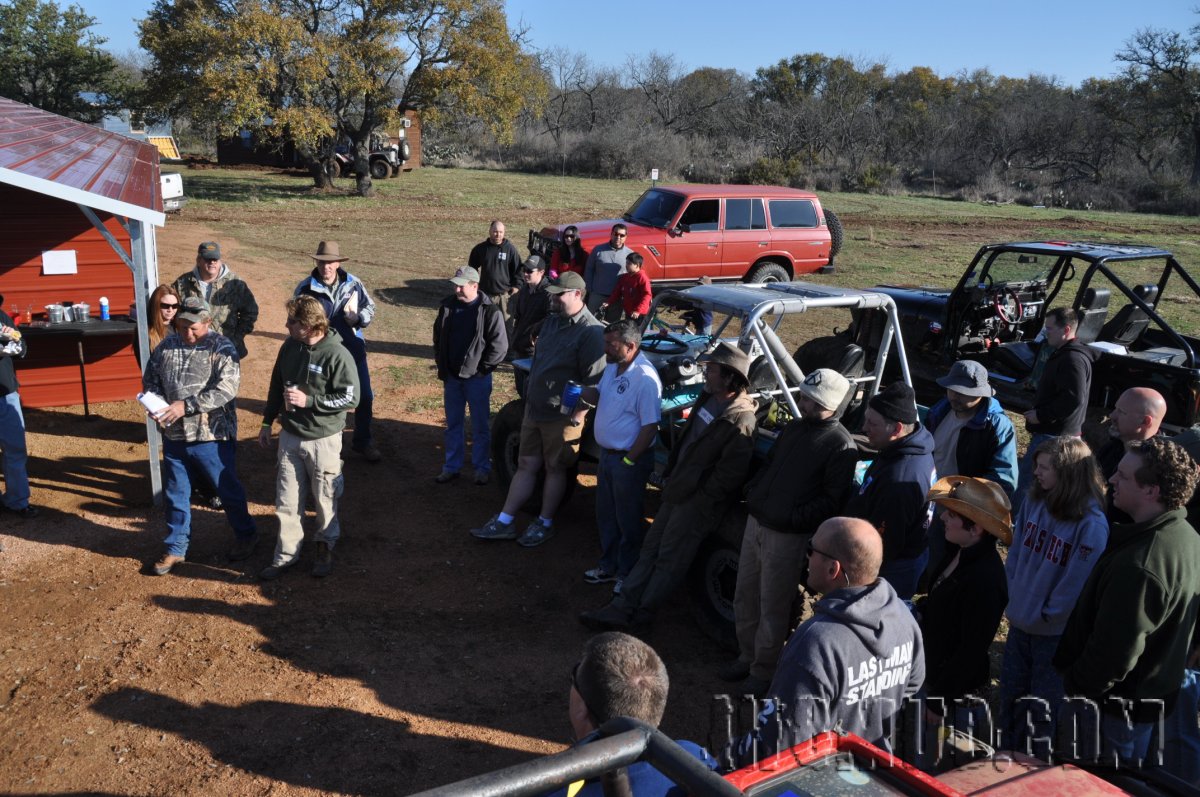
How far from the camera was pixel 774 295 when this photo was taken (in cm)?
643

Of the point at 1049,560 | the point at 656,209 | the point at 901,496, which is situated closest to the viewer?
the point at 1049,560

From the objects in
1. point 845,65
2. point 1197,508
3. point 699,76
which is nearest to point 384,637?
point 1197,508

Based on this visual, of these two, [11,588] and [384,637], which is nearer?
[384,637]

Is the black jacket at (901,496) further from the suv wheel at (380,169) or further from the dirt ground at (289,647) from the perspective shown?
the suv wheel at (380,169)

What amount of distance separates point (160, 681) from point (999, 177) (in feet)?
136

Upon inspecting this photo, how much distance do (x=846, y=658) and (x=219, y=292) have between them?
6014 mm

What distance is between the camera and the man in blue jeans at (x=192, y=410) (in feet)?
19.6

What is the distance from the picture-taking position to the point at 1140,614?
11.4 feet

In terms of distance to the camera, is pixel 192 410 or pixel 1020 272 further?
pixel 1020 272

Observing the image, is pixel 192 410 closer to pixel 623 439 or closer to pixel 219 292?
pixel 219 292

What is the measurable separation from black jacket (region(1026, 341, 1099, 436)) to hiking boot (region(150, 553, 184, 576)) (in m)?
5.82

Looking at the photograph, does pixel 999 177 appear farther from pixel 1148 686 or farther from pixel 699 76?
pixel 1148 686

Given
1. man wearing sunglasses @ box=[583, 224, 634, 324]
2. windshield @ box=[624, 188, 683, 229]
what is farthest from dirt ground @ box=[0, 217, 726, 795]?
windshield @ box=[624, 188, 683, 229]

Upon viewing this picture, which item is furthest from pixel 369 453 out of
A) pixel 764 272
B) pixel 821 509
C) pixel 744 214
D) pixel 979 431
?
pixel 744 214
